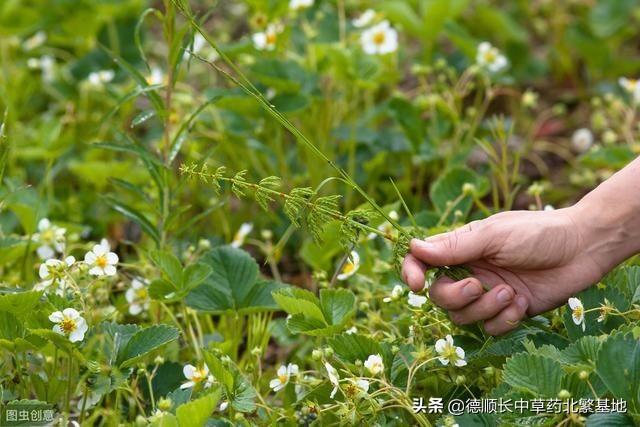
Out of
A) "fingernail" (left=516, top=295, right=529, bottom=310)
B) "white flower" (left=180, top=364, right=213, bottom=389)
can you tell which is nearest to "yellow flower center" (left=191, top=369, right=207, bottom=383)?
"white flower" (left=180, top=364, right=213, bottom=389)

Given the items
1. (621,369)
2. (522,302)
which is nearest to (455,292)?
(522,302)

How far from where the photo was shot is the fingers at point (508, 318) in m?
1.29

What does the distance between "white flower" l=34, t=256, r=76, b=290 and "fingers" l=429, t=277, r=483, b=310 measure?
0.53m

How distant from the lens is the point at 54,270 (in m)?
1.35

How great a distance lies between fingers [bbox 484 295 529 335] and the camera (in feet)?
4.23

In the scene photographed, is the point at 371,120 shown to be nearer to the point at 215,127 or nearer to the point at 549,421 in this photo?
the point at 215,127

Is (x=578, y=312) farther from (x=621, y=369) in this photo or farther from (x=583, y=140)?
(x=583, y=140)

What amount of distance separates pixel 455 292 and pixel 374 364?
0.15 meters

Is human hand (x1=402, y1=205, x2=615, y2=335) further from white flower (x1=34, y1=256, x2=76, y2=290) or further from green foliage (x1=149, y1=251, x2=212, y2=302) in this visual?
white flower (x1=34, y1=256, x2=76, y2=290)

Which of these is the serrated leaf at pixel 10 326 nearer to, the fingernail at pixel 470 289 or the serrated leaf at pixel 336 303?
the serrated leaf at pixel 336 303

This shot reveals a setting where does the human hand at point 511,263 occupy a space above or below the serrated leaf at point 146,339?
above

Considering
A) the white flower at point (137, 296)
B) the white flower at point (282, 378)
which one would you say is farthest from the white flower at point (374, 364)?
the white flower at point (137, 296)

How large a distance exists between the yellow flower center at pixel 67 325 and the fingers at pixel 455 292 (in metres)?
0.50

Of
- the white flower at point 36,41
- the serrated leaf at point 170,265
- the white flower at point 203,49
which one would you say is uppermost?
the white flower at point 203,49
